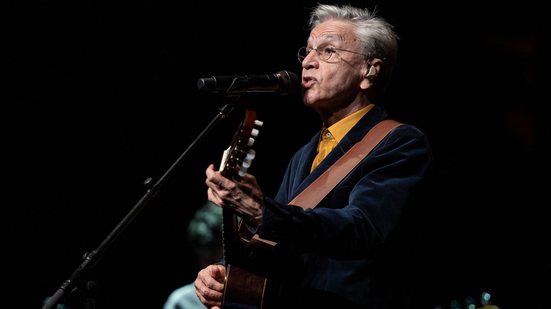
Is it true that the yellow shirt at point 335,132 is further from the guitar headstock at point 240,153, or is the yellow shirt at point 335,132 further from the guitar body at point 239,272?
the guitar headstock at point 240,153

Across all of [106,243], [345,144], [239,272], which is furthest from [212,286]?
[345,144]

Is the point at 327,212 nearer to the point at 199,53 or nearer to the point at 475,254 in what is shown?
the point at 475,254

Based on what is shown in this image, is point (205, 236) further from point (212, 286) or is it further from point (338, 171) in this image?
point (338, 171)

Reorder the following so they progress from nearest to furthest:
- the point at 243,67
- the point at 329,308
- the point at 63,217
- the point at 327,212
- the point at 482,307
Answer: the point at 327,212 < the point at 329,308 < the point at 482,307 < the point at 63,217 < the point at 243,67

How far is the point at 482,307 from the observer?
355cm

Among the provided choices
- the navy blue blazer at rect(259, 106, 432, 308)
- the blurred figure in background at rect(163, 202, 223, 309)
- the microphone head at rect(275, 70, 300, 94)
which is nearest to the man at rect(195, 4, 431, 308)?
the navy blue blazer at rect(259, 106, 432, 308)

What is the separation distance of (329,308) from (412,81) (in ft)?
7.45

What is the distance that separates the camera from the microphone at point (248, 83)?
2.06m

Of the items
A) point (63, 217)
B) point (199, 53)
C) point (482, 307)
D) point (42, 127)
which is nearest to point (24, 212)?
point (63, 217)

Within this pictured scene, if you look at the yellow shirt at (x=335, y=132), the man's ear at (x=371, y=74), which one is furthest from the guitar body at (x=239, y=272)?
the man's ear at (x=371, y=74)

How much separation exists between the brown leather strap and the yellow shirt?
0.63 feet

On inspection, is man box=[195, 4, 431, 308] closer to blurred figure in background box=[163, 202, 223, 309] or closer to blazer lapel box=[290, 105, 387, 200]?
blazer lapel box=[290, 105, 387, 200]

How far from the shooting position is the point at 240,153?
1.77 metres

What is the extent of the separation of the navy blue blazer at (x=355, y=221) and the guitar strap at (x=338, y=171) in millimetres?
26
